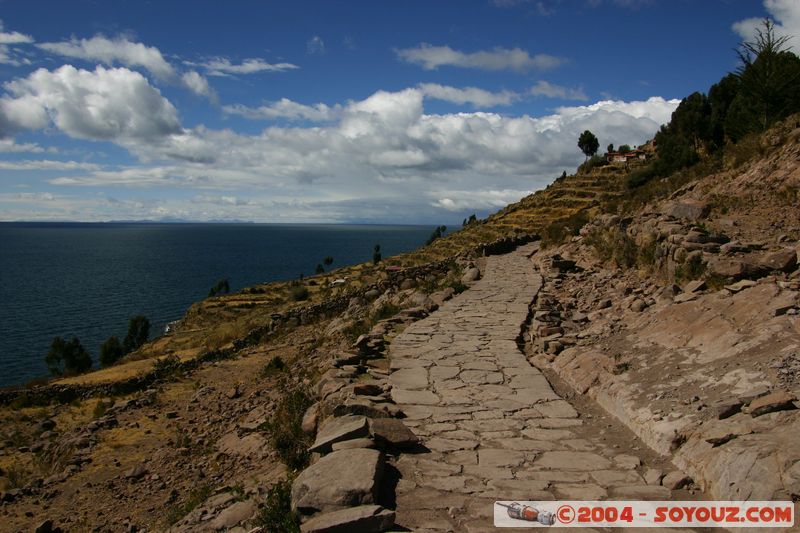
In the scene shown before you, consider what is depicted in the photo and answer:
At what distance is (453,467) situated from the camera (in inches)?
191

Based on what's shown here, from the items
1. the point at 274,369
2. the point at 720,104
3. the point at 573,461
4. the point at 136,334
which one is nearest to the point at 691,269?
the point at 573,461

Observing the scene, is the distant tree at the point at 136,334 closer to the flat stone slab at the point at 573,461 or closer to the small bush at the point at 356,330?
the small bush at the point at 356,330

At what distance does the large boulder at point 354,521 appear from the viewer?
3.61 metres

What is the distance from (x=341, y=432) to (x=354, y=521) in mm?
1433

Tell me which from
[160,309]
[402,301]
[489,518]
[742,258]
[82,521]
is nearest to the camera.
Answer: [489,518]

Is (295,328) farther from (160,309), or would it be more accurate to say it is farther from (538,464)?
(160,309)

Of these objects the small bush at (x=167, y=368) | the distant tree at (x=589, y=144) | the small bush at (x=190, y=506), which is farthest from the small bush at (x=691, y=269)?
the distant tree at (x=589, y=144)

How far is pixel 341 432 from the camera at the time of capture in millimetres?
5039

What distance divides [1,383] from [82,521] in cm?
3052

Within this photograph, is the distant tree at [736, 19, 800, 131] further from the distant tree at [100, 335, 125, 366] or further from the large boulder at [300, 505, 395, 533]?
the distant tree at [100, 335, 125, 366]

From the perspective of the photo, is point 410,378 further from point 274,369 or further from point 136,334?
point 136,334

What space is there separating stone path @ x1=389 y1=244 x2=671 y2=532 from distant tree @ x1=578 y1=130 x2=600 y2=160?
216 ft

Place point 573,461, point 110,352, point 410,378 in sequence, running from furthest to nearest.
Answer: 1. point 110,352
2. point 410,378
3. point 573,461

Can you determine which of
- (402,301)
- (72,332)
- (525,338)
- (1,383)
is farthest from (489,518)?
(72,332)
